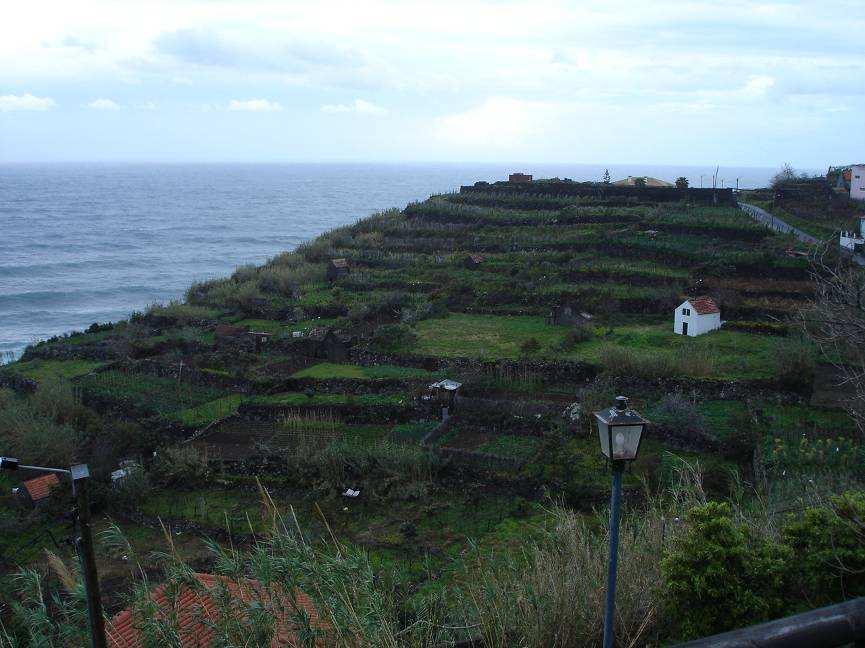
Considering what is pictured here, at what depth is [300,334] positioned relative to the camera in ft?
96.6

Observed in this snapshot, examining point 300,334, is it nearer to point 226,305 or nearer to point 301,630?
point 226,305

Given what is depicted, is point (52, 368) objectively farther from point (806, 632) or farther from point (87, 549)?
point (806, 632)

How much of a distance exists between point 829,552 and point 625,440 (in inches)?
92.7

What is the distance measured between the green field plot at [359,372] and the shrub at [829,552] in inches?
665

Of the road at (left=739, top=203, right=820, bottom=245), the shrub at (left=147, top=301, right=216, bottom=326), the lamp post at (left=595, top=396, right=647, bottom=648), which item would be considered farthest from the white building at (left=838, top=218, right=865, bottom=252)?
the lamp post at (left=595, top=396, right=647, bottom=648)

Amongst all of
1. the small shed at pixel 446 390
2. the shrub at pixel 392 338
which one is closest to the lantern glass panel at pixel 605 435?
the small shed at pixel 446 390

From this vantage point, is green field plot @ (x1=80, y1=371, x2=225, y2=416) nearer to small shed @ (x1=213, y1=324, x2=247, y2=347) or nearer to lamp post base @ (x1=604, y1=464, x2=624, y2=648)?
small shed @ (x1=213, y1=324, x2=247, y2=347)

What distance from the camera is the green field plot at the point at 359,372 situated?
78.4ft

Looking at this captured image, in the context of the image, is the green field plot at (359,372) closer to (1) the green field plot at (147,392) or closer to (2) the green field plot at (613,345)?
(2) the green field plot at (613,345)

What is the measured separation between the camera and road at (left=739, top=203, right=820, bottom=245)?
3779 cm

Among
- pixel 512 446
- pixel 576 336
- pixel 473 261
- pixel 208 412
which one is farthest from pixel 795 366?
pixel 473 261

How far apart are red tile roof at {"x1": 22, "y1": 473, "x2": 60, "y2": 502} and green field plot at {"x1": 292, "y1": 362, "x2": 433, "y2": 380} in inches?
325

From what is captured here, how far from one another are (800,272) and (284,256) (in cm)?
2986

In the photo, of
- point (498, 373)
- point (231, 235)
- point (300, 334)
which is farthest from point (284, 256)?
point (231, 235)
